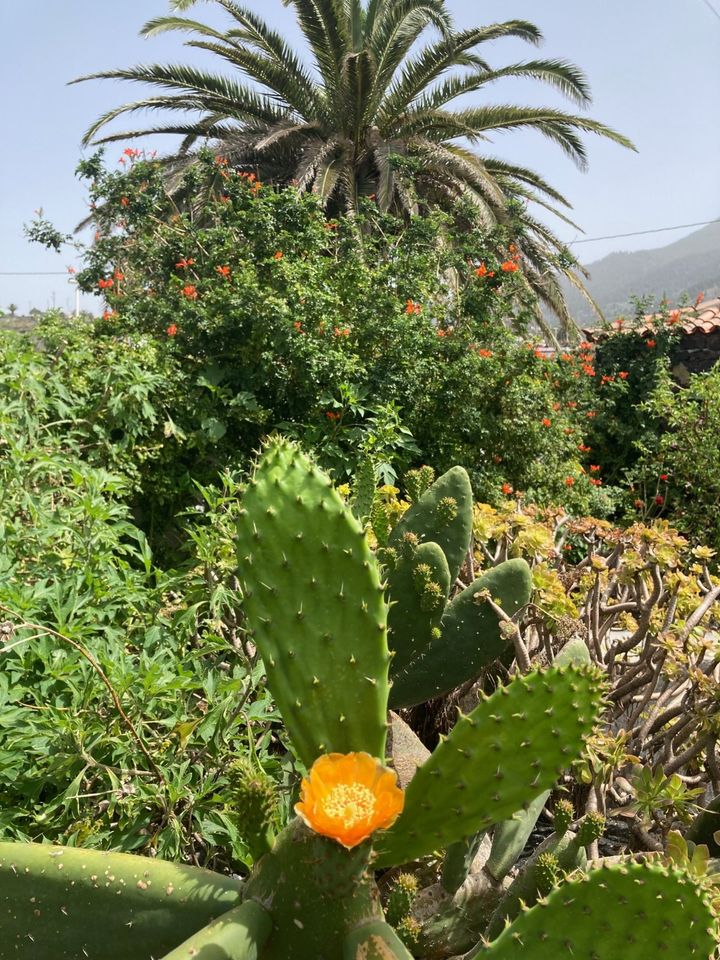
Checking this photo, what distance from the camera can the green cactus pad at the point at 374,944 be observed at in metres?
1.05

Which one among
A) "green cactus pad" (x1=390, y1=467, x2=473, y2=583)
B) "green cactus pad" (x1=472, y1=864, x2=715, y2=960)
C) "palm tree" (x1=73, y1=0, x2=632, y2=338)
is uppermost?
"palm tree" (x1=73, y1=0, x2=632, y2=338)

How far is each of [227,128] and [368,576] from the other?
11484 millimetres

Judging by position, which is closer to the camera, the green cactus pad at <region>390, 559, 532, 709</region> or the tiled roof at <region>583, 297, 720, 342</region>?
the green cactus pad at <region>390, 559, 532, 709</region>

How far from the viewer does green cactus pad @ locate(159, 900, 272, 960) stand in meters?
0.99

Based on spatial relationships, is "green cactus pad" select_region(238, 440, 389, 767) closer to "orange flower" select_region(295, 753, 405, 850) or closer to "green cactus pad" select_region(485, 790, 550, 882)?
"orange flower" select_region(295, 753, 405, 850)

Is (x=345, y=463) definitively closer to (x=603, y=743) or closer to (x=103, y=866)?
(x=603, y=743)

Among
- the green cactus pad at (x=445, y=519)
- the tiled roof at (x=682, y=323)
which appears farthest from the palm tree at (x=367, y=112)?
the green cactus pad at (x=445, y=519)

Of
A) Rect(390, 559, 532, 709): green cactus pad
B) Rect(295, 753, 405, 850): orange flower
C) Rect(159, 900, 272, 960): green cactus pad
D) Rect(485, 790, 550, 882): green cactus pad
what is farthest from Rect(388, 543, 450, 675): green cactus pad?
Rect(159, 900, 272, 960): green cactus pad

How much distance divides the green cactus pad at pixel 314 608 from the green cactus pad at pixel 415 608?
466mm

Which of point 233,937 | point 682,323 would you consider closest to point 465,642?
point 233,937

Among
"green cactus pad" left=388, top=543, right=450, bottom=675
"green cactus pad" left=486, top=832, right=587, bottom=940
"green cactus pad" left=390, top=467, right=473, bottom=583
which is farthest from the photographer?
"green cactus pad" left=390, top=467, right=473, bottom=583

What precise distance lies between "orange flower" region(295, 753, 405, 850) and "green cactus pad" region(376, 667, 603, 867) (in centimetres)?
15

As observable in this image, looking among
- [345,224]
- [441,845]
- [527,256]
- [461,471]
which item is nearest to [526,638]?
[461,471]

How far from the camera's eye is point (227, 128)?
11.0 m
